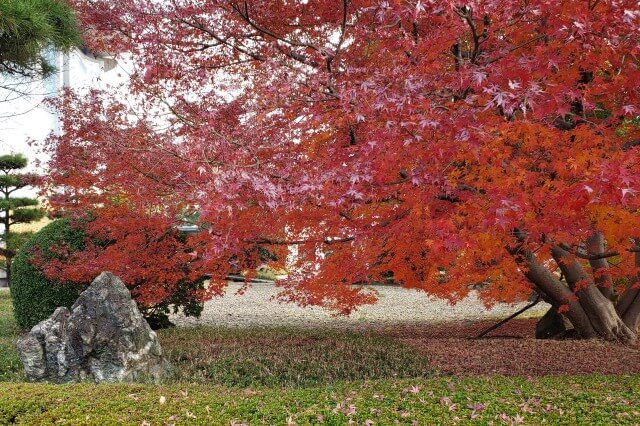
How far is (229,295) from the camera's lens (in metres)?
18.8

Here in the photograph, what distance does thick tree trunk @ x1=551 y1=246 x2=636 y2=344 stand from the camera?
8000 millimetres

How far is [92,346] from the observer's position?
571 centimetres

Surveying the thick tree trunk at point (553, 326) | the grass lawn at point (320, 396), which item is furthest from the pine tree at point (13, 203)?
the thick tree trunk at point (553, 326)

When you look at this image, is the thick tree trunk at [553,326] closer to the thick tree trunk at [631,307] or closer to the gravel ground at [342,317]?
the thick tree trunk at [631,307]

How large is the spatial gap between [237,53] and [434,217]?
3289 mm

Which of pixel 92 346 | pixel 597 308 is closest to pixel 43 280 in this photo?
pixel 92 346

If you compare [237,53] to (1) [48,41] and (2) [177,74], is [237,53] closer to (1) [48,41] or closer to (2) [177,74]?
(2) [177,74]

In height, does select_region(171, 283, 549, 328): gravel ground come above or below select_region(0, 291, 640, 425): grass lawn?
above

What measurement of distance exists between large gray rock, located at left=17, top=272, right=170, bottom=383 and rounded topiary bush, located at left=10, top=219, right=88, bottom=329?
357 cm

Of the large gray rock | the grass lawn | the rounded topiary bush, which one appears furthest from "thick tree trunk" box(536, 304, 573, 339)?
the rounded topiary bush

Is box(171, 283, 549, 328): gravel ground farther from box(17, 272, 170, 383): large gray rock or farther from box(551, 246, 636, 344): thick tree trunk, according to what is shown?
box(17, 272, 170, 383): large gray rock

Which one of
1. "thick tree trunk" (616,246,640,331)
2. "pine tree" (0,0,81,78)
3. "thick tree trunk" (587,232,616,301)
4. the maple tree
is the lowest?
"thick tree trunk" (616,246,640,331)

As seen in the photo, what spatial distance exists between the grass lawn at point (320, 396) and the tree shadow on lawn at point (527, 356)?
0.77 feet

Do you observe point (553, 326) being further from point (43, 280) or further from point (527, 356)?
point (43, 280)
